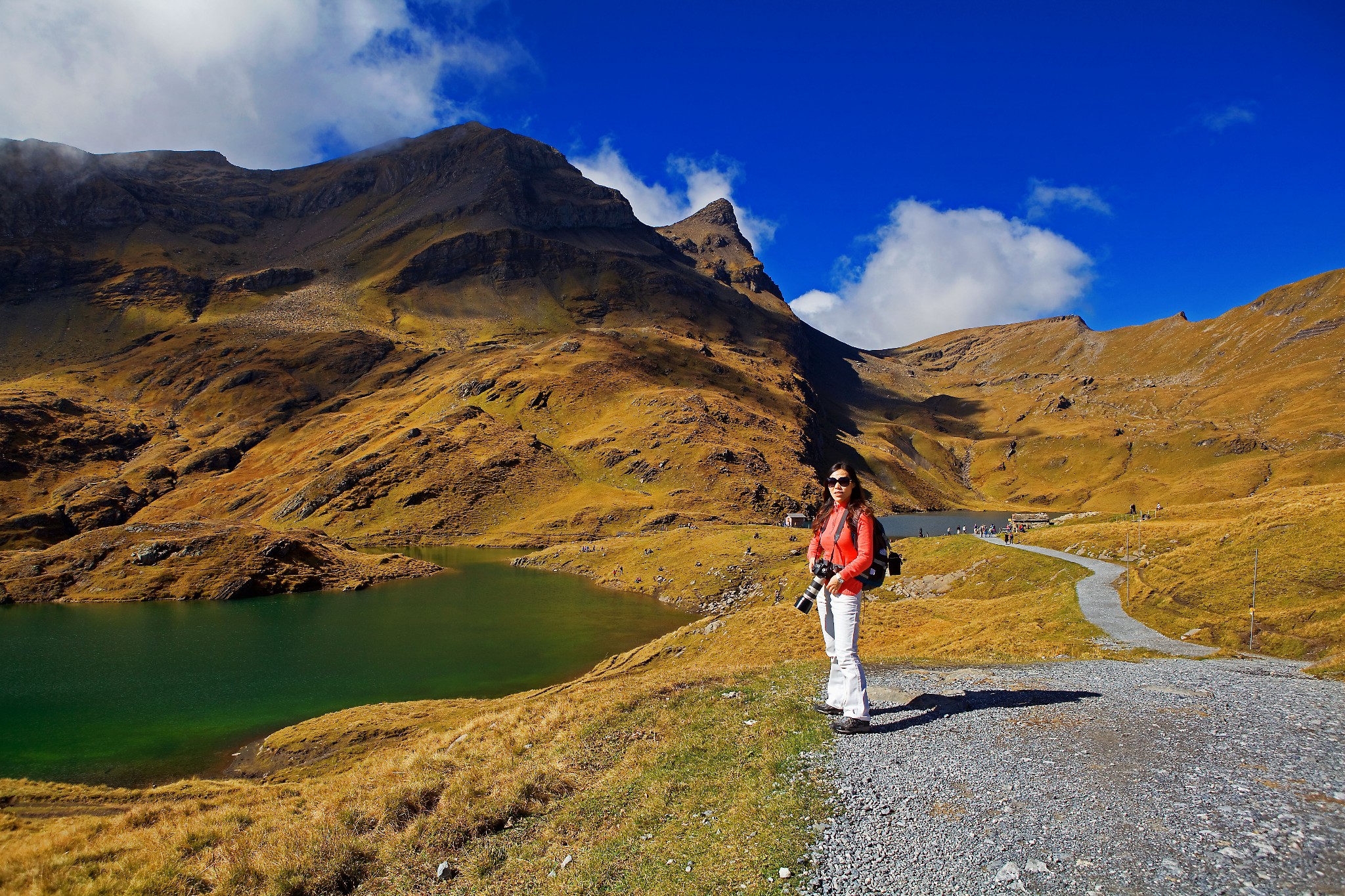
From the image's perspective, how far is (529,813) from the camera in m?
11.4

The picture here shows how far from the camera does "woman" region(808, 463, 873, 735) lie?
11573 mm

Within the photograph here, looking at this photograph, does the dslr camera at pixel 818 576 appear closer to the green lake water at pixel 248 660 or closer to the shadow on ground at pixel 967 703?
the shadow on ground at pixel 967 703

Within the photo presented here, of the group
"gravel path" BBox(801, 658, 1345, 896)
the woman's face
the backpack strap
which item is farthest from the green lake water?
"gravel path" BBox(801, 658, 1345, 896)

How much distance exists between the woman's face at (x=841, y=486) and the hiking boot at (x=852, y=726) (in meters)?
4.08

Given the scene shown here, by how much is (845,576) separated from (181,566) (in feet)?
355

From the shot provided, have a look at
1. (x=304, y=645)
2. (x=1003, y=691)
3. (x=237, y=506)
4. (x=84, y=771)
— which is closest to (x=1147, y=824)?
(x=1003, y=691)

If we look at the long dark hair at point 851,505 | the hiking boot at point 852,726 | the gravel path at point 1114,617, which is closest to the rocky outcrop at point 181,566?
the gravel path at point 1114,617

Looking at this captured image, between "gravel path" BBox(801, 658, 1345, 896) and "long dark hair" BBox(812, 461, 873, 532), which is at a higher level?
"long dark hair" BBox(812, 461, 873, 532)

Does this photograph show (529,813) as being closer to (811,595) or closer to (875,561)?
(811,595)

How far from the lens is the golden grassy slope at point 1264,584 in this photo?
20578mm

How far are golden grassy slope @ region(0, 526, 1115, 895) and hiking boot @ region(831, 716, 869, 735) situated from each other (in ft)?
2.04

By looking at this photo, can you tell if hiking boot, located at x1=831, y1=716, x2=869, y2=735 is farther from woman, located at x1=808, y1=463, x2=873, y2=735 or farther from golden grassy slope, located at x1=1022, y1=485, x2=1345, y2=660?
golden grassy slope, located at x1=1022, y1=485, x2=1345, y2=660

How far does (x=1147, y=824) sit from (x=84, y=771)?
147ft

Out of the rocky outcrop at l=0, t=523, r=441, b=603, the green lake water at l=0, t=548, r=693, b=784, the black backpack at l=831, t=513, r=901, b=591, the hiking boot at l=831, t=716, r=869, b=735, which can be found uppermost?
the black backpack at l=831, t=513, r=901, b=591
